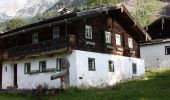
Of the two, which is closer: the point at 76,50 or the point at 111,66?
the point at 76,50

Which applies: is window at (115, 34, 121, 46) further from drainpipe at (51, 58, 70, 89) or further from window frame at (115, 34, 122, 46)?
drainpipe at (51, 58, 70, 89)

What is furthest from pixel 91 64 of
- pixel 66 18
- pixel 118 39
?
pixel 118 39

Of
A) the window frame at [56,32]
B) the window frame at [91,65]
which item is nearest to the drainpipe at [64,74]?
the window frame at [91,65]

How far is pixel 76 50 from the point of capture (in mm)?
32031

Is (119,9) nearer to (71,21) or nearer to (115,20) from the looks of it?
(115,20)

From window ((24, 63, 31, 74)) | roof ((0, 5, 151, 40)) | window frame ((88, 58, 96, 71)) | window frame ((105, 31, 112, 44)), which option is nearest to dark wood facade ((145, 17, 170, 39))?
roof ((0, 5, 151, 40))

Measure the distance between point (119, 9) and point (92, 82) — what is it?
8.52m

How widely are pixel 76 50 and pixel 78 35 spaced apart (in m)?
1.63

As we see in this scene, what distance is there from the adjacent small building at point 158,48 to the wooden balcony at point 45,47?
19413 mm

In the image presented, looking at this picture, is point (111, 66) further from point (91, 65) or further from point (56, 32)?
point (56, 32)

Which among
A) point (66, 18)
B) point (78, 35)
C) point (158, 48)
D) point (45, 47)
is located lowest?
point (45, 47)

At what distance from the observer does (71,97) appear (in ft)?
86.3

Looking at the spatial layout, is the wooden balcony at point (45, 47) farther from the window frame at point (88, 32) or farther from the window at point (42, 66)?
the window frame at point (88, 32)

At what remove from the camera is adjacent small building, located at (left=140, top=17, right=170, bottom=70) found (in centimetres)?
4778
